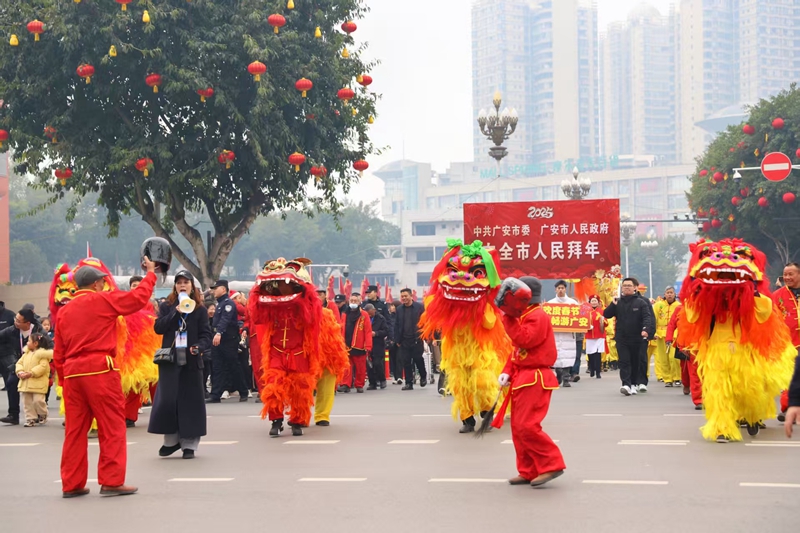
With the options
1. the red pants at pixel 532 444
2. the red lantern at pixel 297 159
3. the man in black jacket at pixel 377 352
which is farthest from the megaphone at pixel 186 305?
the red lantern at pixel 297 159

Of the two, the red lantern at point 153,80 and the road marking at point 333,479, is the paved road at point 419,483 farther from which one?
the red lantern at point 153,80

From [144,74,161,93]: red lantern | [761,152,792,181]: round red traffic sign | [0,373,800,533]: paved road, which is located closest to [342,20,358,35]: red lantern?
[144,74,161,93]: red lantern

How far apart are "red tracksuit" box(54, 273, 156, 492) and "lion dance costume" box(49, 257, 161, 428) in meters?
4.78

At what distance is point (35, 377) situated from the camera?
51.6 feet

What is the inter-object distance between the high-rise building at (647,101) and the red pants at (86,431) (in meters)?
184

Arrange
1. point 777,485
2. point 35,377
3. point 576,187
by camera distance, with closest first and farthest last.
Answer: point 777,485 → point 35,377 → point 576,187

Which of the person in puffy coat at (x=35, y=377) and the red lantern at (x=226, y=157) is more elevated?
the red lantern at (x=226, y=157)

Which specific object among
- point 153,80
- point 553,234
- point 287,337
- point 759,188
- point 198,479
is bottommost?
point 198,479

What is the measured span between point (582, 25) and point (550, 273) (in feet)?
598

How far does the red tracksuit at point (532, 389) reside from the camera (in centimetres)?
946

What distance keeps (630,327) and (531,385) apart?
9.37 meters

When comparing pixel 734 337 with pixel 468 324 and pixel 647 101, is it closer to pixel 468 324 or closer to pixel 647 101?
pixel 468 324

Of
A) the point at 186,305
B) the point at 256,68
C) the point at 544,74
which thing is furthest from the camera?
the point at 544,74

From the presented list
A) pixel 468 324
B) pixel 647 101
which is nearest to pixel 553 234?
pixel 468 324
